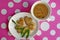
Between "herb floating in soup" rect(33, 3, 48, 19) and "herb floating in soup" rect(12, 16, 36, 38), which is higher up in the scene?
"herb floating in soup" rect(33, 3, 48, 19)

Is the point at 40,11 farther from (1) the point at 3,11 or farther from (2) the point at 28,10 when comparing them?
(1) the point at 3,11

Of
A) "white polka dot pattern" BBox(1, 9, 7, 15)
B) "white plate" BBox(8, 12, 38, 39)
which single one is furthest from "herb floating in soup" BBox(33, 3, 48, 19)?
"white polka dot pattern" BBox(1, 9, 7, 15)

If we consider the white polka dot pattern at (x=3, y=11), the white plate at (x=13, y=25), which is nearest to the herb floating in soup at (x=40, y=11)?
the white plate at (x=13, y=25)

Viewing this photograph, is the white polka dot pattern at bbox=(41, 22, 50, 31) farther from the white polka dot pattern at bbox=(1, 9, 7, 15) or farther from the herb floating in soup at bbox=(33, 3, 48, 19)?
the white polka dot pattern at bbox=(1, 9, 7, 15)

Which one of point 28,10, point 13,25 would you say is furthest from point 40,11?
point 13,25

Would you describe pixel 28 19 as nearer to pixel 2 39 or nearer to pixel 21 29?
pixel 21 29

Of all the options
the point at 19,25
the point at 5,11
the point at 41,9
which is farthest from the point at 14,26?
the point at 41,9

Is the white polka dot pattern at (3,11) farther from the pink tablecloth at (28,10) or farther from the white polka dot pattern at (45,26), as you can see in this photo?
the white polka dot pattern at (45,26)
